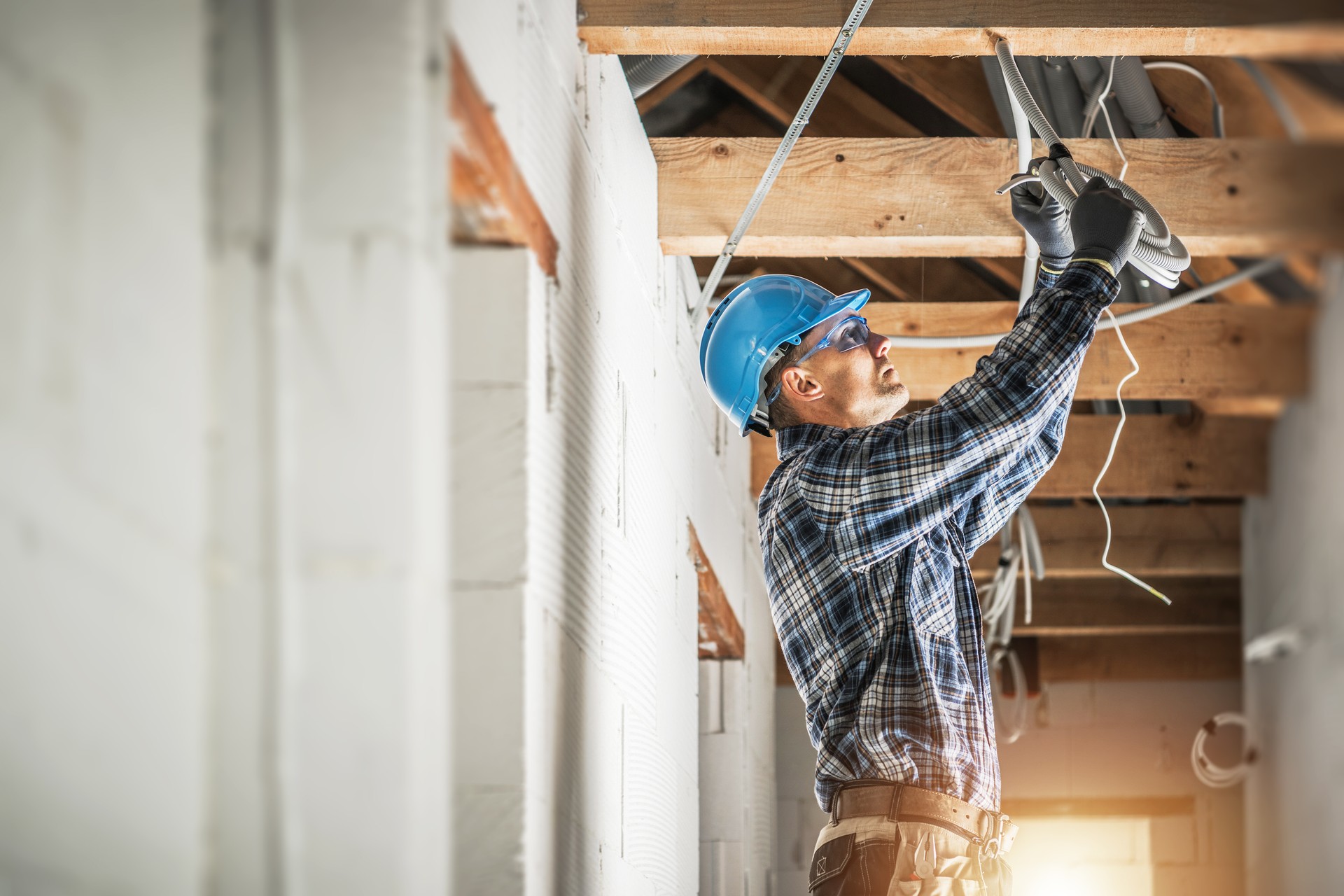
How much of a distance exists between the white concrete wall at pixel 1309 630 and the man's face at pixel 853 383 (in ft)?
4.76

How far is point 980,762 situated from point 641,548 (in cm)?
73

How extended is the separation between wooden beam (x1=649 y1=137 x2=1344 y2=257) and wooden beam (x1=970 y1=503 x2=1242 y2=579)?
2.46 metres

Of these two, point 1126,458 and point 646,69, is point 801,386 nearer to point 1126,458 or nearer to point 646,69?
point 646,69

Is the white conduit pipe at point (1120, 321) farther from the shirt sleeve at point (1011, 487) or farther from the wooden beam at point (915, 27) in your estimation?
the wooden beam at point (915, 27)

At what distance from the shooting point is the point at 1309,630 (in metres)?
0.88

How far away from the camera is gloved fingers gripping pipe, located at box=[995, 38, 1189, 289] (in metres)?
2.23

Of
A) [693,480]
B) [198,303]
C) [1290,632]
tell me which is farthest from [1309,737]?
[693,480]

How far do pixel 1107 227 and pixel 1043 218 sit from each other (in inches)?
11.7

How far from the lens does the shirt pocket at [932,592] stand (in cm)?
221

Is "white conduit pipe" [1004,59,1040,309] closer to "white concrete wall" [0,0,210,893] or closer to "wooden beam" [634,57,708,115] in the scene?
"wooden beam" [634,57,708,115]

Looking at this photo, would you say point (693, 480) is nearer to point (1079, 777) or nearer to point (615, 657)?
point (615, 657)

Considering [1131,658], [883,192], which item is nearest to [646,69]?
[883,192]

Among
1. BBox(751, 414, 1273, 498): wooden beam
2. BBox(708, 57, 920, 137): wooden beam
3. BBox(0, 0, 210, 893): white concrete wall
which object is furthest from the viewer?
BBox(751, 414, 1273, 498): wooden beam

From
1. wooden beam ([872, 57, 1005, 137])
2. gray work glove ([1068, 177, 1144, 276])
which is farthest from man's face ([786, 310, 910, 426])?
wooden beam ([872, 57, 1005, 137])
